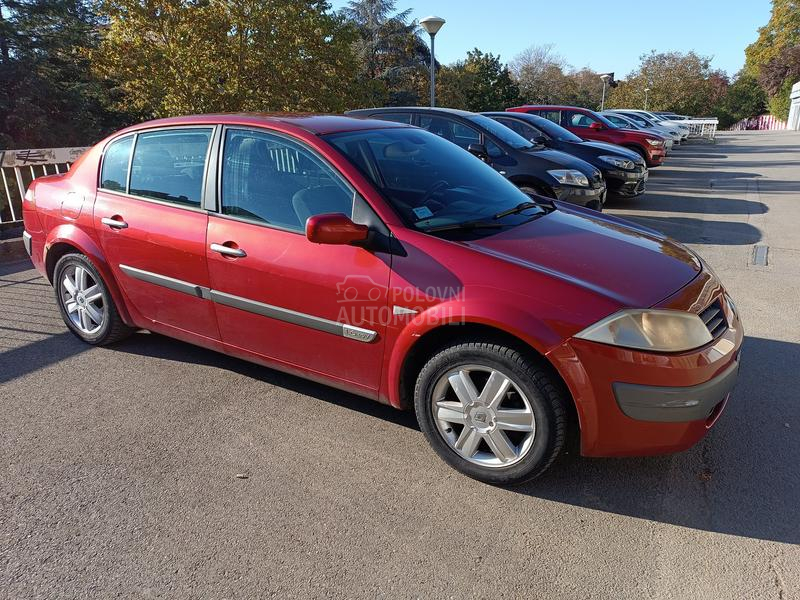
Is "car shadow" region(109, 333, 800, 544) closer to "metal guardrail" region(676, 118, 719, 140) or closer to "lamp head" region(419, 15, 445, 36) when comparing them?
"lamp head" region(419, 15, 445, 36)

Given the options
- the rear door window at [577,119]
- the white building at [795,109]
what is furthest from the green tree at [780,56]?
the rear door window at [577,119]

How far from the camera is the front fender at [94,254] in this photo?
13.2ft

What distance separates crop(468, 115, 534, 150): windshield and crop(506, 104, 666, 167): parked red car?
221 inches

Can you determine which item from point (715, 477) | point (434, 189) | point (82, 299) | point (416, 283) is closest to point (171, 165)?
point (82, 299)

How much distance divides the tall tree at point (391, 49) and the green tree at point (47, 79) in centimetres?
1680

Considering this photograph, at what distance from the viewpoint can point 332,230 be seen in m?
2.75

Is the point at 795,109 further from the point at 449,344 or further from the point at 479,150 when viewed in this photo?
the point at 449,344

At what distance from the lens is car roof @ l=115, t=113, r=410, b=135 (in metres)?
3.36

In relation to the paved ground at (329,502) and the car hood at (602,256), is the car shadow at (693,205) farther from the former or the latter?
the car hood at (602,256)

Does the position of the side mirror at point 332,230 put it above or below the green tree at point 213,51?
below

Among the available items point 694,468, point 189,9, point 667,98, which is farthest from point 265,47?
point 667,98

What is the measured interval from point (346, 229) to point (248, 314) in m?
0.92

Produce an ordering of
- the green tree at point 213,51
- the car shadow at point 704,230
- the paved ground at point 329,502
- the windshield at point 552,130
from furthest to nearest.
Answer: the green tree at point 213,51 < the windshield at point 552,130 < the car shadow at point 704,230 < the paved ground at point 329,502

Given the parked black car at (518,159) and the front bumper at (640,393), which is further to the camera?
the parked black car at (518,159)
